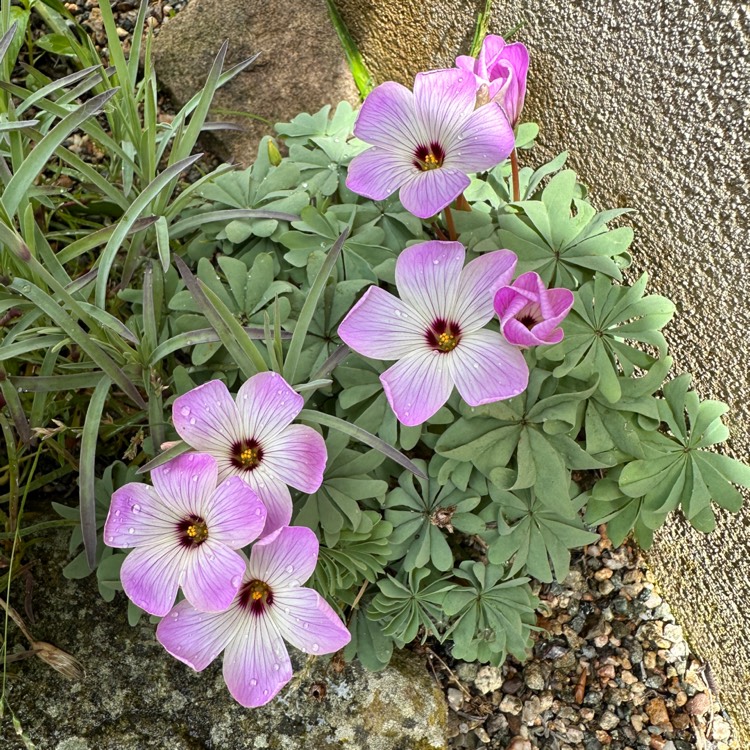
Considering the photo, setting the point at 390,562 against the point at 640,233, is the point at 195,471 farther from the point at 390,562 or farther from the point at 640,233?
the point at 640,233

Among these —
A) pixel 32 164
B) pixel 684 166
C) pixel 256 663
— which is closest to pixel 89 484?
pixel 256 663

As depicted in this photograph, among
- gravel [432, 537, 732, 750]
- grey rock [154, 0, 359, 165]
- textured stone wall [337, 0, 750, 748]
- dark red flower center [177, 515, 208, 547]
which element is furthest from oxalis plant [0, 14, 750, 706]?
grey rock [154, 0, 359, 165]

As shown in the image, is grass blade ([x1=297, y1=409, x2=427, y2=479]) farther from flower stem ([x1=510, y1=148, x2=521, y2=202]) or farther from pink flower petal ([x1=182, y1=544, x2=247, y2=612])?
flower stem ([x1=510, y1=148, x2=521, y2=202])

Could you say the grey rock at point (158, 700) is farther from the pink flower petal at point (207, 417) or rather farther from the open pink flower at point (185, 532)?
the pink flower petal at point (207, 417)

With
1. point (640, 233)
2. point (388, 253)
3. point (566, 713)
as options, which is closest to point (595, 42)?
point (640, 233)

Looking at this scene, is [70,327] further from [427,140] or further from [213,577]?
[427,140]

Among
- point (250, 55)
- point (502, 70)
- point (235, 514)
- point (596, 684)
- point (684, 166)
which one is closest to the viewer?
point (235, 514)
